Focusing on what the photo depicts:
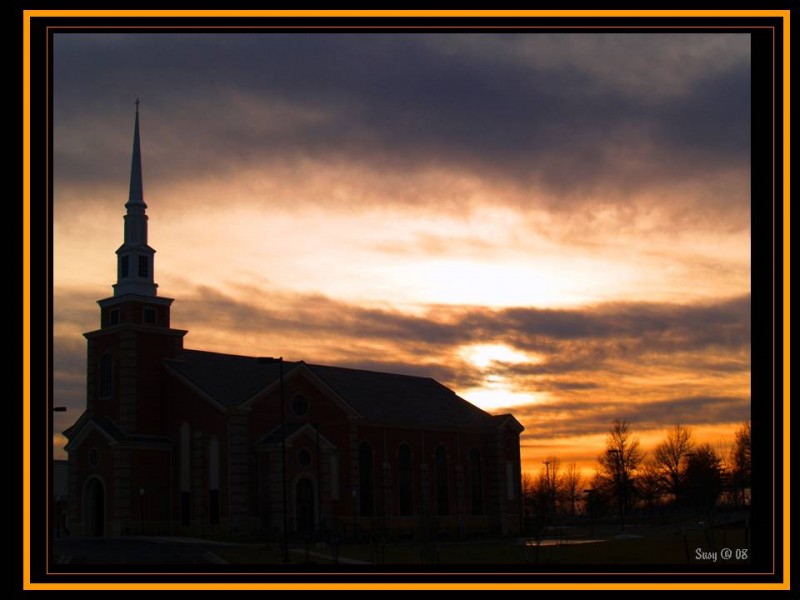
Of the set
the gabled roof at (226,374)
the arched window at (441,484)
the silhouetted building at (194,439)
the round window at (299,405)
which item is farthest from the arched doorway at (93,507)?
the arched window at (441,484)

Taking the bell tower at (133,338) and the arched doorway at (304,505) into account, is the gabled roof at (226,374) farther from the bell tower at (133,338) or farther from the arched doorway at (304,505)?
the arched doorway at (304,505)

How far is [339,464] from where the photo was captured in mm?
70312

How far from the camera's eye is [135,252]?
6469 centimetres

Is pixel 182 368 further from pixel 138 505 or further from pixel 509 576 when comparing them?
pixel 509 576

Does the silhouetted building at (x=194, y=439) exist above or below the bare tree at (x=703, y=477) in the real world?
above

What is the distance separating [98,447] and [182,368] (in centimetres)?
Result: 719

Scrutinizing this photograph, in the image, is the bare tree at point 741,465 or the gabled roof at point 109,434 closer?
the gabled roof at point 109,434

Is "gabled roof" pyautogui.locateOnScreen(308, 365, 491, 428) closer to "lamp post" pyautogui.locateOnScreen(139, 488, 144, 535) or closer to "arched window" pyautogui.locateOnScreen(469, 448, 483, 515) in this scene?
"arched window" pyautogui.locateOnScreen(469, 448, 483, 515)

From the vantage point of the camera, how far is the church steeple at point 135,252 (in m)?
64.4

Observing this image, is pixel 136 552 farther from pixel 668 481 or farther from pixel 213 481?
pixel 668 481

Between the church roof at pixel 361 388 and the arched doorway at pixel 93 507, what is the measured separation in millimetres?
8834

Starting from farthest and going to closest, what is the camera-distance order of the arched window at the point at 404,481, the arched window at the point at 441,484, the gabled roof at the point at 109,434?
the arched window at the point at 441,484 < the arched window at the point at 404,481 < the gabled roof at the point at 109,434

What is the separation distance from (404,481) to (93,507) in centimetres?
2347
